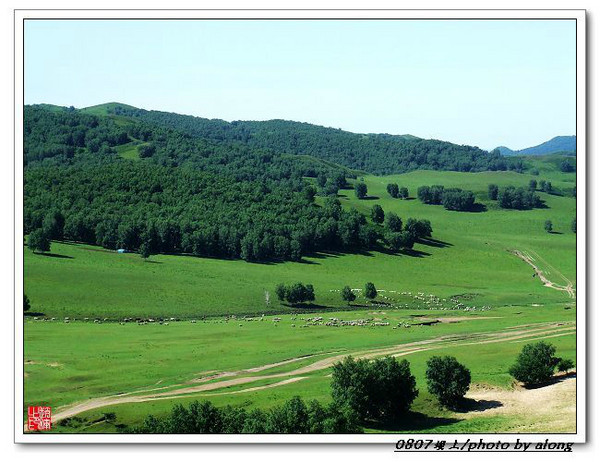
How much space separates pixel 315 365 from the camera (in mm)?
65875

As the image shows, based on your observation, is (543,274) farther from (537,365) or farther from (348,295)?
(537,365)

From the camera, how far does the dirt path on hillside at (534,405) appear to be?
1594 inches

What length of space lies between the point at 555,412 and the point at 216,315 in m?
56.1

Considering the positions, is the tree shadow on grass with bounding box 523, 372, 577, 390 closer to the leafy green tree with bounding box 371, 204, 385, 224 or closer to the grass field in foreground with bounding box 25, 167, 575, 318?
the grass field in foreground with bounding box 25, 167, 575, 318

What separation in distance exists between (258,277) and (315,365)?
52.1 metres

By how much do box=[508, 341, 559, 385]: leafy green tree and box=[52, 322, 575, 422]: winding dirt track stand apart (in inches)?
519

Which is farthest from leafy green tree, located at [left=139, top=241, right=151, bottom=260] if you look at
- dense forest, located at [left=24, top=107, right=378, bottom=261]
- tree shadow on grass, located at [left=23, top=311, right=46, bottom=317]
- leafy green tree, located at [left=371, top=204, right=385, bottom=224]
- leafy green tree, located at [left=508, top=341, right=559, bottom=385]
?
leafy green tree, located at [left=508, top=341, right=559, bottom=385]

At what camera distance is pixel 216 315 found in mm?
93500

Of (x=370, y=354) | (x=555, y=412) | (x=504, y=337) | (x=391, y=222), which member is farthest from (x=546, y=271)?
(x=555, y=412)

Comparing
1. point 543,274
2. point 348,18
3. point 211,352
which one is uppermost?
point 348,18

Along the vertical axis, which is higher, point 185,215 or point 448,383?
point 185,215

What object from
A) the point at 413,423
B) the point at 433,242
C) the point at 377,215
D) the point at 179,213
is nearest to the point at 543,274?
the point at 433,242
